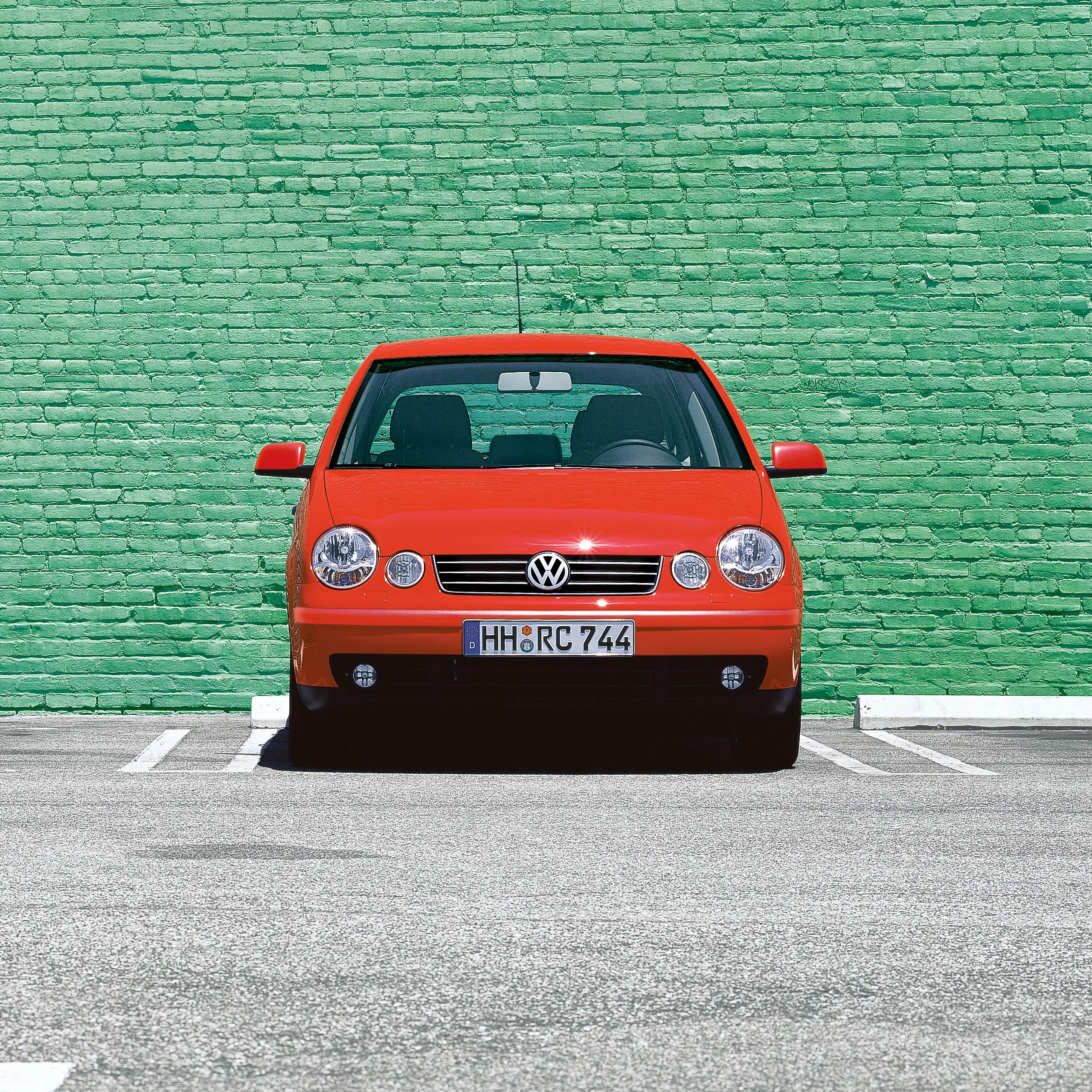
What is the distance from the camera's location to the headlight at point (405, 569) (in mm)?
6773

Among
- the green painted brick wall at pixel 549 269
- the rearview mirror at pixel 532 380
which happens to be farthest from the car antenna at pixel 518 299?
the rearview mirror at pixel 532 380

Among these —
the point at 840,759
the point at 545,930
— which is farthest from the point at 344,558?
the point at 545,930

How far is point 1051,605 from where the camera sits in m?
11.3

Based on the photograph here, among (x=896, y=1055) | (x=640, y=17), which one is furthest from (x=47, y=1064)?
(x=640, y=17)

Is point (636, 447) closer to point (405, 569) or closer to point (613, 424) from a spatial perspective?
point (613, 424)

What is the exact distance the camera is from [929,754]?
8.51 meters

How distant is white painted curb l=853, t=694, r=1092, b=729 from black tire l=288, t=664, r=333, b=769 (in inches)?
152

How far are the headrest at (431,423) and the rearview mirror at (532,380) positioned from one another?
0.38 m

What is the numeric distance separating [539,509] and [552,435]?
3.79 ft

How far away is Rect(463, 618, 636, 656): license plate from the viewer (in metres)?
6.66

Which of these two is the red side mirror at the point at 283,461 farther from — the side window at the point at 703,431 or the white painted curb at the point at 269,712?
the white painted curb at the point at 269,712

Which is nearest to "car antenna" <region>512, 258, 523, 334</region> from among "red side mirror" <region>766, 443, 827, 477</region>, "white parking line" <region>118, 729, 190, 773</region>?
"white parking line" <region>118, 729, 190, 773</region>

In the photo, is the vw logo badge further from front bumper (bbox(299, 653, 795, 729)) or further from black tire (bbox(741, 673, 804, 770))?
black tire (bbox(741, 673, 804, 770))

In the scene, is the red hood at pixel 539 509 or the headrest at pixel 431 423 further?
the headrest at pixel 431 423
